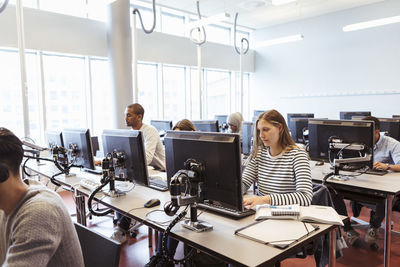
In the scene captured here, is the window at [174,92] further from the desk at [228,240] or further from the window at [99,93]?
the desk at [228,240]

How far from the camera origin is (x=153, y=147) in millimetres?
3119

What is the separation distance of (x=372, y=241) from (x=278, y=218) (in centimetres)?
176

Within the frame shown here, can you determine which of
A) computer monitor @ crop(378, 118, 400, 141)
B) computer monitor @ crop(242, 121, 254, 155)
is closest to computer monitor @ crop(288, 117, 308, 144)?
computer monitor @ crop(242, 121, 254, 155)

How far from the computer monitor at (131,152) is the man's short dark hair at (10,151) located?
105 cm

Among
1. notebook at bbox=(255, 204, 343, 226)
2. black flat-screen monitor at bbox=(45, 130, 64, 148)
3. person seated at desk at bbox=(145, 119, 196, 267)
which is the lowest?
person seated at desk at bbox=(145, 119, 196, 267)

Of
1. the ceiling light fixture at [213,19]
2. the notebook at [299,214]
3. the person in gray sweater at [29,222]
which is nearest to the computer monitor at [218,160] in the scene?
the notebook at [299,214]

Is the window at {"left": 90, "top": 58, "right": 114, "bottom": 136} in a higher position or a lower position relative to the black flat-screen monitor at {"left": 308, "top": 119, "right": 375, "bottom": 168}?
higher

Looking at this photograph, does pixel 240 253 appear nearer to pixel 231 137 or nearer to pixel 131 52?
pixel 231 137

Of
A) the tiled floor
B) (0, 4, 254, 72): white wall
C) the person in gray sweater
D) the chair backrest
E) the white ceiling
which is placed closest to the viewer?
the person in gray sweater

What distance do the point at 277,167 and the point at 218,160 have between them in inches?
24.4

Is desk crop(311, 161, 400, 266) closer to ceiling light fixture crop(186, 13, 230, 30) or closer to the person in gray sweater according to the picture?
the person in gray sweater

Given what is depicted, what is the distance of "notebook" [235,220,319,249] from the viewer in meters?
1.40

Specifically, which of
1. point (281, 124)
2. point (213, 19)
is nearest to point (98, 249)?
point (281, 124)

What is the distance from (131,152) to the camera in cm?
216
